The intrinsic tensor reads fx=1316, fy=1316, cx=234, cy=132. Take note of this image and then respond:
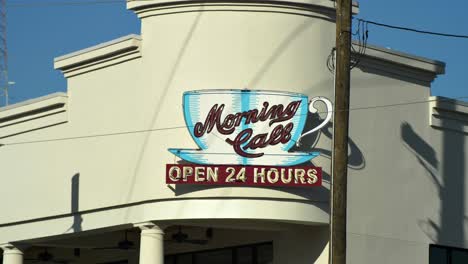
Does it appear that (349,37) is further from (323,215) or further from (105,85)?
(105,85)

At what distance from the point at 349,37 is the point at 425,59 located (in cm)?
920

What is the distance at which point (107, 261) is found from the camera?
1623 inches

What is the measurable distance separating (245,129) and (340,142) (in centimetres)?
638

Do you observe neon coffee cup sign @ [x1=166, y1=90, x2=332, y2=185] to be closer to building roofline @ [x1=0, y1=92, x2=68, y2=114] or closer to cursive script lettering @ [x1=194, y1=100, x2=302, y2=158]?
cursive script lettering @ [x1=194, y1=100, x2=302, y2=158]

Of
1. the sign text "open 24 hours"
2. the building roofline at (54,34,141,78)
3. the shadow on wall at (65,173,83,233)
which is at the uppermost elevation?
the building roofline at (54,34,141,78)

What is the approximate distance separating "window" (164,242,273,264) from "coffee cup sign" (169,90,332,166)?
4227mm

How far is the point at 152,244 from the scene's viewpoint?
33.2 m

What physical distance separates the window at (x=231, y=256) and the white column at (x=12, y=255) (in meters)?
4.42

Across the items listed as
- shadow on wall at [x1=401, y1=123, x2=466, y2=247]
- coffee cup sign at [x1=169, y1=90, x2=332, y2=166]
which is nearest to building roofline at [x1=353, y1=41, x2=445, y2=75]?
shadow on wall at [x1=401, y1=123, x2=466, y2=247]

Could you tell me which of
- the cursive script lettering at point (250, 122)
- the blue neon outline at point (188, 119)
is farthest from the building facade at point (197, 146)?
the cursive script lettering at point (250, 122)

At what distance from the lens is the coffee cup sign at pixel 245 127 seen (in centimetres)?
3244

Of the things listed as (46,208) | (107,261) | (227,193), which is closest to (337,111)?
(227,193)

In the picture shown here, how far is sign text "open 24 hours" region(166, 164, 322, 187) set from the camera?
106 feet

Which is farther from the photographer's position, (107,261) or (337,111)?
(107,261)
